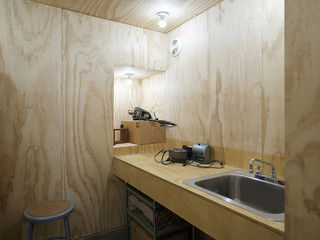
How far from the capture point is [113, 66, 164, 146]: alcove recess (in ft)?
8.90

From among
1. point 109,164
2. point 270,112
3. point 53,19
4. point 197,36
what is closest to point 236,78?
point 270,112

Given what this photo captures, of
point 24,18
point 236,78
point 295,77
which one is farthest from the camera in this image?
point 24,18

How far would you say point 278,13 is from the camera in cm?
142

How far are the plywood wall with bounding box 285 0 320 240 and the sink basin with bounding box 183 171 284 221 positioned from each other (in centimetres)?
58

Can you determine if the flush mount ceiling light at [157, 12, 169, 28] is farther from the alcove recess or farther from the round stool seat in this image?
the round stool seat

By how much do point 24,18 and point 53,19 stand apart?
0.74ft

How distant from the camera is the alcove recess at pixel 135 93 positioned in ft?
8.90

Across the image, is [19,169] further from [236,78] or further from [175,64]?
[236,78]

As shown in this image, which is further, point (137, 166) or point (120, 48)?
point (120, 48)

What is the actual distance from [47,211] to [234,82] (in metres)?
1.76

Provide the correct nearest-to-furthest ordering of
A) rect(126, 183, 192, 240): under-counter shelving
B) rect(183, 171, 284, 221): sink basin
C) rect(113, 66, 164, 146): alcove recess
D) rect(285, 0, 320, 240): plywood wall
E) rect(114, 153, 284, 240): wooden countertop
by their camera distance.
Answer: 1. rect(285, 0, 320, 240): plywood wall
2. rect(114, 153, 284, 240): wooden countertop
3. rect(183, 171, 284, 221): sink basin
4. rect(126, 183, 192, 240): under-counter shelving
5. rect(113, 66, 164, 146): alcove recess

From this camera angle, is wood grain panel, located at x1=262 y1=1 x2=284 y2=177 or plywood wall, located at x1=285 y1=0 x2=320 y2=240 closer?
plywood wall, located at x1=285 y1=0 x2=320 y2=240

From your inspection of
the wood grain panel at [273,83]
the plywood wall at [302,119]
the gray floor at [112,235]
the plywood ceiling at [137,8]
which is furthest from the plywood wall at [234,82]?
the gray floor at [112,235]

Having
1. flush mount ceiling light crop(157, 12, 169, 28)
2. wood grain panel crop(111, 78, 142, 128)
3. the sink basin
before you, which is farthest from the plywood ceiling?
the sink basin
